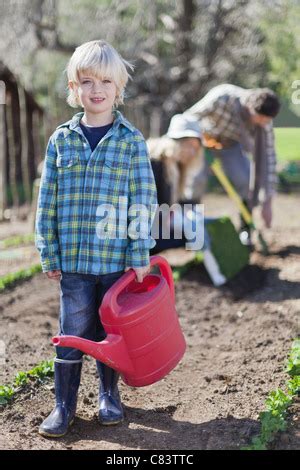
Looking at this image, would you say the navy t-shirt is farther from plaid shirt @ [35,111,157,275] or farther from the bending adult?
the bending adult

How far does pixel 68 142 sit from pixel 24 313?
95.4 inches

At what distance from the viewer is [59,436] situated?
3270 mm

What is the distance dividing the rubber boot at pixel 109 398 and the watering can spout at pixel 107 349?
0.55 ft

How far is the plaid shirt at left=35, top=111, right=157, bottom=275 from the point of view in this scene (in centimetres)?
325

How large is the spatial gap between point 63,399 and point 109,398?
221 mm

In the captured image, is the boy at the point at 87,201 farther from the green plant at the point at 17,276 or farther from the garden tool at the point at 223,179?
the garden tool at the point at 223,179

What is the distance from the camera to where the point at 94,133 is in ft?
10.8

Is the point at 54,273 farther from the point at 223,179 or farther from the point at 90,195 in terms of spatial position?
the point at 223,179

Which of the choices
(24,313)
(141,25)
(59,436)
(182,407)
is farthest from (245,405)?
(141,25)

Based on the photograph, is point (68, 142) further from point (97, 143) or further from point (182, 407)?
point (182, 407)

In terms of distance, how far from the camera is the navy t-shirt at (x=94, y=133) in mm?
3285

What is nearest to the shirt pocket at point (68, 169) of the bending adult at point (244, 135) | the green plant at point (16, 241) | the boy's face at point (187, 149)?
the boy's face at point (187, 149)

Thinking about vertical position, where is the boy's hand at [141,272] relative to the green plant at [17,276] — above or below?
above

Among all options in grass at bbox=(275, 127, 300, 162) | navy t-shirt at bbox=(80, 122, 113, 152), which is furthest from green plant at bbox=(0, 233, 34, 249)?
grass at bbox=(275, 127, 300, 162)
